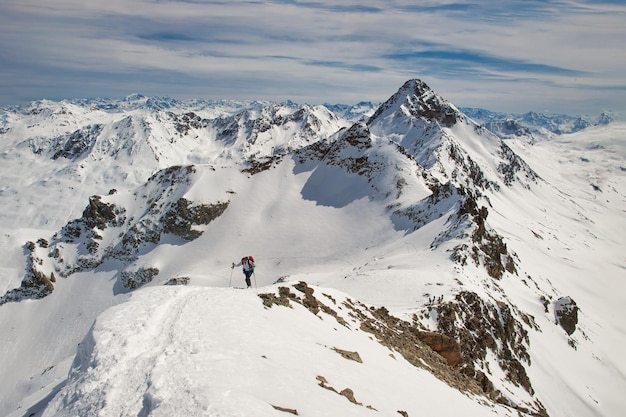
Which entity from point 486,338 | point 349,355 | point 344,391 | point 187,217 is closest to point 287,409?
point 344,391

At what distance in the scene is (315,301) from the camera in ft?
78.3

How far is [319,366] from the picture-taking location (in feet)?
46.8

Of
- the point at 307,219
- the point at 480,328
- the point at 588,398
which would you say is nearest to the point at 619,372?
the point at 588,398

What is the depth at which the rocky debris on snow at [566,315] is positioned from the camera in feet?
174

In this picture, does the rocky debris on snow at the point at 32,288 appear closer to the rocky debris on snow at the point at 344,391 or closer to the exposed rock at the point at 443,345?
the exposed rock at the point at 443,345

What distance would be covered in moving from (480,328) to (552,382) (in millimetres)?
12495

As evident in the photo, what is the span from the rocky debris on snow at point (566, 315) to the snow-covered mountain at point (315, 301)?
29cm

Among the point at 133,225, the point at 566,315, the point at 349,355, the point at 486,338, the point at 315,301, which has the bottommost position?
the point at 133,225

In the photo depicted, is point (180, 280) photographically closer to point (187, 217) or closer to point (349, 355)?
point (187, 217)

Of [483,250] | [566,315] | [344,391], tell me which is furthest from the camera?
[566,315]

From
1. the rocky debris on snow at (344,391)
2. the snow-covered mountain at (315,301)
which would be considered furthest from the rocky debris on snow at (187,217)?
the rocky debris on snow at (344,391)

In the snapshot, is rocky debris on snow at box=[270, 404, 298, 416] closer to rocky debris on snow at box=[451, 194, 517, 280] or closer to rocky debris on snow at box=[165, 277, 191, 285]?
rocky debris on snow at box=[451, 194, 517, 280]

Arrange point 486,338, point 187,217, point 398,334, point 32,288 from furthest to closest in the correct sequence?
point 32,288
point 187,217
point 486,338
point 398,334

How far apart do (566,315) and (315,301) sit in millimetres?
48332
